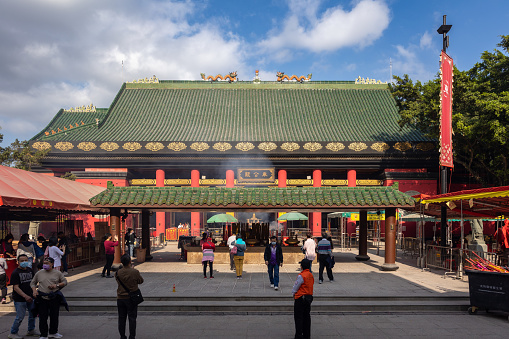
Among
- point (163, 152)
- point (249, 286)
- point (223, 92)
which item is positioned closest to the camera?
point (249, 286)

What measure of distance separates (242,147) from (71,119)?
1794 centimetres

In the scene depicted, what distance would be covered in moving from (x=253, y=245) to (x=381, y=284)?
23.6ft

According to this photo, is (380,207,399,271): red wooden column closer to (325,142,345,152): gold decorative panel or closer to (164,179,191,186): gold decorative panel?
(325,142,345,152): gold decorative panel

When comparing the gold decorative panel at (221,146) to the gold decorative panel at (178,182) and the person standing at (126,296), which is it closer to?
the gold decorative panel at (178,182)

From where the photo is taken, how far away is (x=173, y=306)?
35.3ft

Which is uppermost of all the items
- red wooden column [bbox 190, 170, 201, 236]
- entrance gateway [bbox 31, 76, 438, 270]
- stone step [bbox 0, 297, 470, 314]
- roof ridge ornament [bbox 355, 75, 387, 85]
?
roof ridge ornament [bbox 355, 75, 387, 85]

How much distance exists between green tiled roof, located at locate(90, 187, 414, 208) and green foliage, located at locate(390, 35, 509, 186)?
7.24 meters

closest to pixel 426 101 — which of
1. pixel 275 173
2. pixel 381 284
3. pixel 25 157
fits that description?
pixel 275 173

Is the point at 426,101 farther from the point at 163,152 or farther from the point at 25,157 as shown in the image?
the point at 25,157

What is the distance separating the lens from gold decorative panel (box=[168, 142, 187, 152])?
1193 inches

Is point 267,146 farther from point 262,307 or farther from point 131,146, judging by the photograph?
point 262,307

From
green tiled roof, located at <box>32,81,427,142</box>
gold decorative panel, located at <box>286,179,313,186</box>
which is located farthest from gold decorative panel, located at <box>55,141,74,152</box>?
gold decorative panel, located at <box>286,179,313,186</box>

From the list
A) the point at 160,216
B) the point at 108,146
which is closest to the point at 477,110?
the point at 160,216

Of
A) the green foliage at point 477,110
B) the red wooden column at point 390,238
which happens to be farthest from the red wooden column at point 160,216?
the red wooden column at point 390,238
